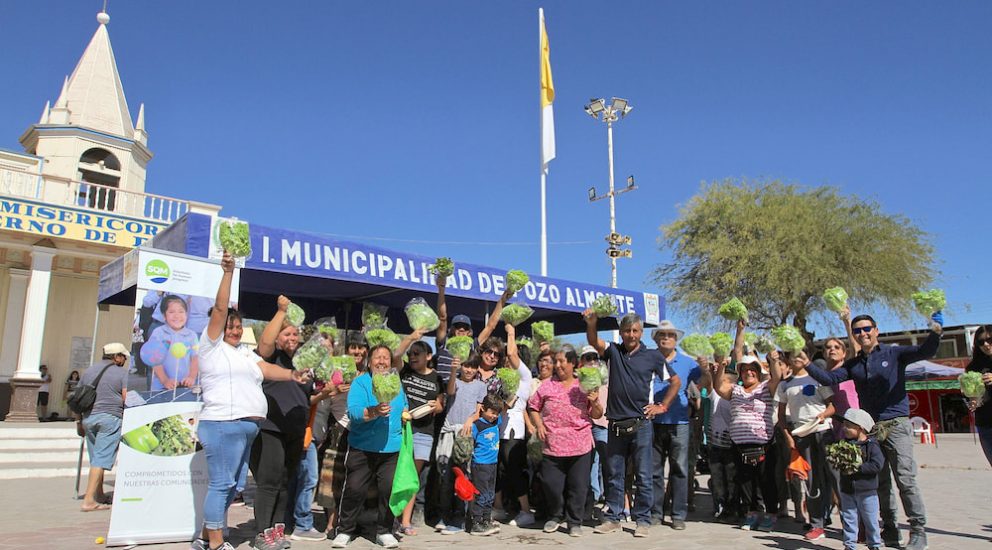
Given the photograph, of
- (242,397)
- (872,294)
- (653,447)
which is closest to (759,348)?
(653,447)

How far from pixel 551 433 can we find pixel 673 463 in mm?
1223

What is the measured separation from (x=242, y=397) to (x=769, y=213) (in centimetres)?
2196

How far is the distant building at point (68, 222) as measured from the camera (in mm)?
14479

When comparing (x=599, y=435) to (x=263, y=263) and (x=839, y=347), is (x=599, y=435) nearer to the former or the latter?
(x=839, y=347)

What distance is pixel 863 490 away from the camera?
468 cm

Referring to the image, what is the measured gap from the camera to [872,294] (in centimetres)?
2228

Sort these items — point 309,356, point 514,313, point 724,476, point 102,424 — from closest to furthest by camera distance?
point 309,356 < point 724,476 < point 514,313 < point 102,424

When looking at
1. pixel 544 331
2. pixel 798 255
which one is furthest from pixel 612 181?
pixel 544 331

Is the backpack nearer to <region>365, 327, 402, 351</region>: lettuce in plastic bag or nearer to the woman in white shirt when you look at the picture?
the woman in white shirt

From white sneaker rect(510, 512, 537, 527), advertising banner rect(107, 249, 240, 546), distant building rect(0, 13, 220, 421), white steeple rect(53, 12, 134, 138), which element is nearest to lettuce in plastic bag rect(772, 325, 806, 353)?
white sneaker rect(510, 512, 537, 527)

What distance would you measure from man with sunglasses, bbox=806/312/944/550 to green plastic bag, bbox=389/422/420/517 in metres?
3.32

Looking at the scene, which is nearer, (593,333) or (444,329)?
(593,333)

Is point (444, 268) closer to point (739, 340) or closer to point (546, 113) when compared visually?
point (739, 340)

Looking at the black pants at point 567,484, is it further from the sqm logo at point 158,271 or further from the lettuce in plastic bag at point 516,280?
the sqm logo at point 158,271
